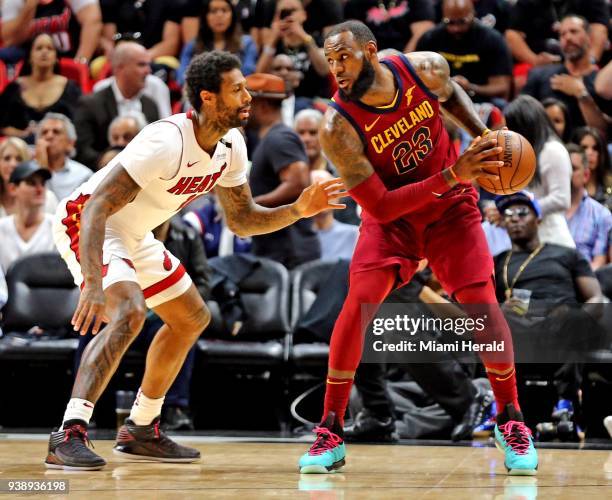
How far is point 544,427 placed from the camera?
6.52 m

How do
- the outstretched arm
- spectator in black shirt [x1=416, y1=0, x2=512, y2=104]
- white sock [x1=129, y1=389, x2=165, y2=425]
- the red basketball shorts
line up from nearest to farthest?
the outstretched arm, the red basketball shorts, white sock [x1=129, y1=389, x2=165, y2=425], spectator in black shirt [x1=416, y1=0, x2=512, y2=104]

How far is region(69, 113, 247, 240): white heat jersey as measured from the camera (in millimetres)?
4875

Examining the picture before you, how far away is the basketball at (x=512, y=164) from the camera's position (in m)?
4.75

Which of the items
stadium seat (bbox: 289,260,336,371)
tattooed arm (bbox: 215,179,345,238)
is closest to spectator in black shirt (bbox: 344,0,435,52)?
stadium seat (bbox: 289,260,336,371)

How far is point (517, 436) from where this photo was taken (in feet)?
15.9

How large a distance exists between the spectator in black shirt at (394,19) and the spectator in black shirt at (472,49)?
0.74 meters

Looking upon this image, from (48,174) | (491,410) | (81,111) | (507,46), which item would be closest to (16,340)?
(48,174)

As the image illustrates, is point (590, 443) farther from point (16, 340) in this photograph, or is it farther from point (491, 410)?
point (16, 340)

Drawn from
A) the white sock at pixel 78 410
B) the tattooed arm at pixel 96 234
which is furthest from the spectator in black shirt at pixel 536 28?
the white sock at pixel 78 410

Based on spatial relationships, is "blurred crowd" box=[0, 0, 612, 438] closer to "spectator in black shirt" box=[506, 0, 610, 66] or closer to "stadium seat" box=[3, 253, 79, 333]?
"spectator in black shirt" box=[506, 0, 610, 66]

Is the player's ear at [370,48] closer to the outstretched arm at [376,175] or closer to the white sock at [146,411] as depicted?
the outstretched arm at [376,175]

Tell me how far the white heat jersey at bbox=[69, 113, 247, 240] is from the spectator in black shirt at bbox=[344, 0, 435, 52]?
4.93 meters

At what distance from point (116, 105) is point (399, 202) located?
5074mm

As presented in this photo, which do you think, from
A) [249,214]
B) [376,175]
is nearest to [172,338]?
[249,214]
